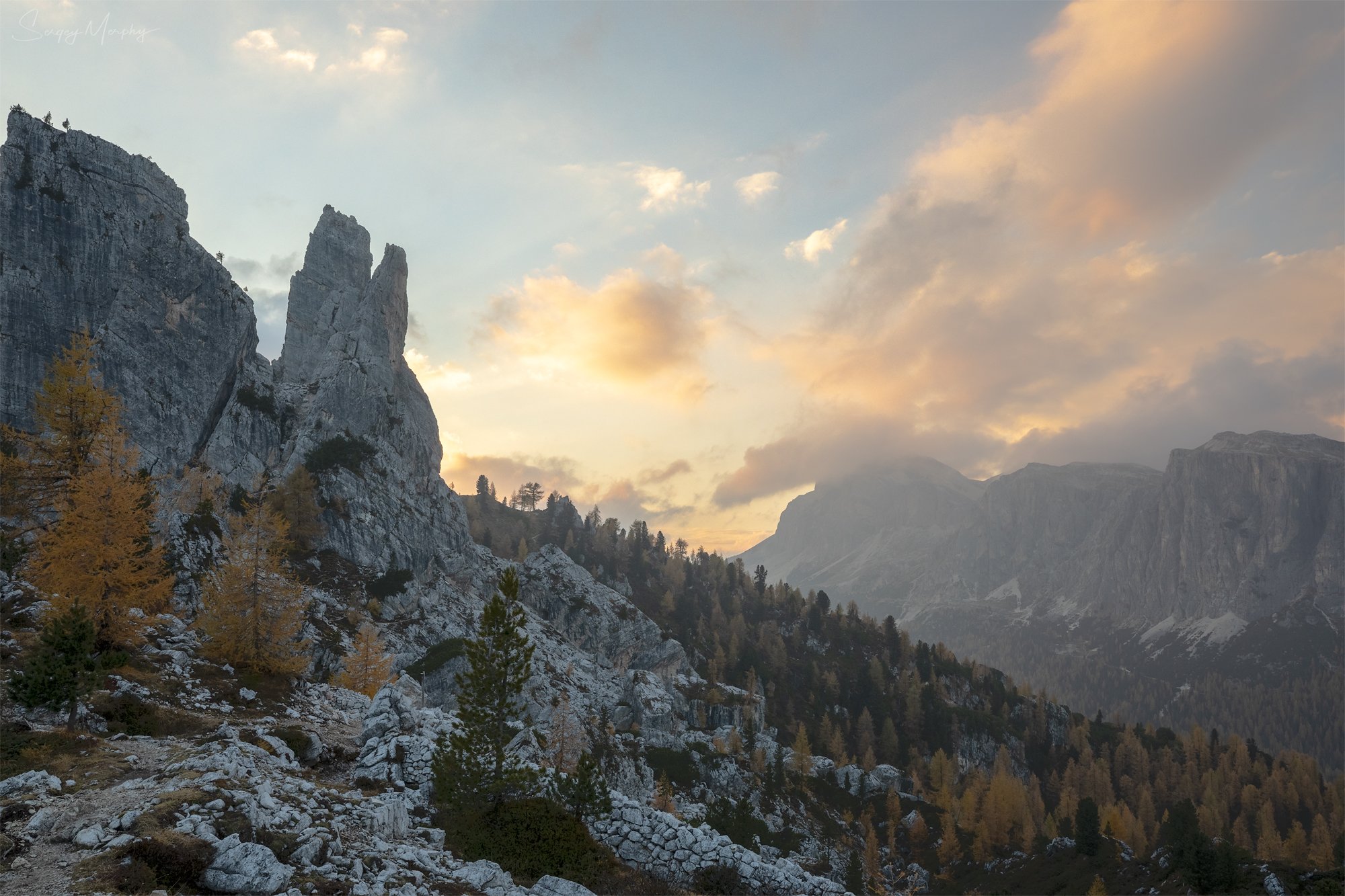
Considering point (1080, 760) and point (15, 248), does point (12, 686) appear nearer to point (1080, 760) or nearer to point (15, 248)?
point (15, 248)

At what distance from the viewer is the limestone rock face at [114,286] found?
102312 mm

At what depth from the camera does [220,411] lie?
123625 mm

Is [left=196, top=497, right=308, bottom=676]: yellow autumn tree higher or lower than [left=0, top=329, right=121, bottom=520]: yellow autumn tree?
lower

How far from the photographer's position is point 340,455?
135500 mm

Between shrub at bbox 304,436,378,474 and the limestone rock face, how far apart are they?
1847cm

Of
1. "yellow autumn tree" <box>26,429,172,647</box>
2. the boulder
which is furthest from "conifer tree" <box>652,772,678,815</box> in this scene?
the boulder

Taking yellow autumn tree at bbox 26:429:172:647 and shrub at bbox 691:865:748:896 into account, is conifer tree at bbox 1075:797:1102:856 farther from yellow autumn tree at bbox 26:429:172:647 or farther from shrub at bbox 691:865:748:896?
yellow autumn tree at bbox 26:429:172:647

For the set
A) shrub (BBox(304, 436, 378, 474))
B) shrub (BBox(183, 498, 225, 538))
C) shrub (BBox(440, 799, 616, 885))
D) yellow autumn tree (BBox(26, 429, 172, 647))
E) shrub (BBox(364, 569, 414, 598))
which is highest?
shrub (BBox(304, 436, 378, 474))

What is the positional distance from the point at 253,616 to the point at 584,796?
26095 millimetres

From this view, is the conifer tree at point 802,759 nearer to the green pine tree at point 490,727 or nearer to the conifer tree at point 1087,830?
the conifer tree at point 1087,830

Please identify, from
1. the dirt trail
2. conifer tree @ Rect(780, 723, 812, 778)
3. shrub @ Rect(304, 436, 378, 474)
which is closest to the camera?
the dirt trail

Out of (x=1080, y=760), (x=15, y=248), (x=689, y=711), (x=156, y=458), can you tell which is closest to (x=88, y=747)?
(x=156, y=458)

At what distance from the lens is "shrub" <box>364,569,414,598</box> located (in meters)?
116

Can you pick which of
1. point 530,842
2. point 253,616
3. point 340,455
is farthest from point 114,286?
point 530,842
